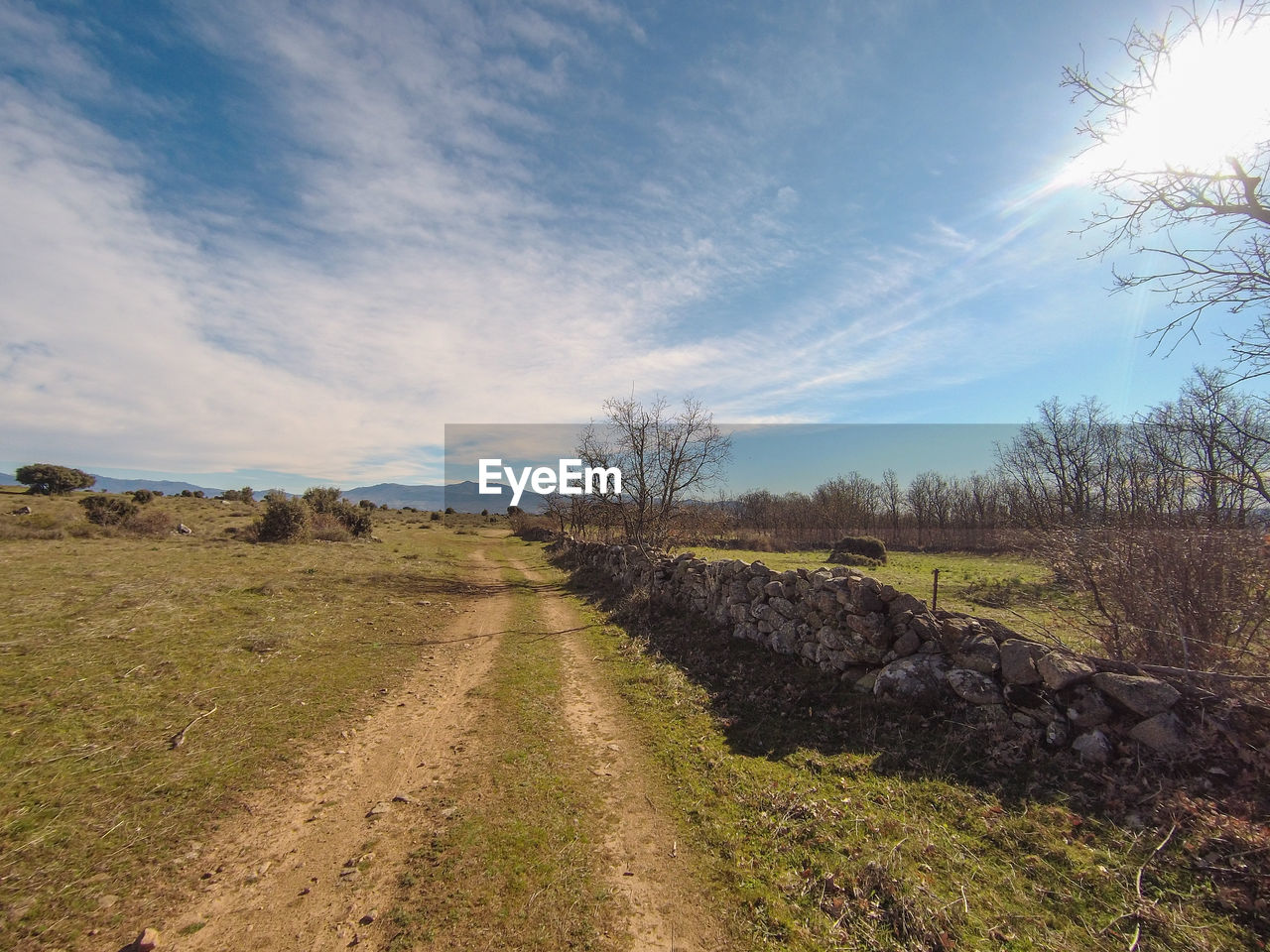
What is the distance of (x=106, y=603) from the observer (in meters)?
10.7

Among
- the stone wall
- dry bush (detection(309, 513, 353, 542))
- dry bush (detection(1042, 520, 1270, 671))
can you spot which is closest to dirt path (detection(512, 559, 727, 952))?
the stone wall

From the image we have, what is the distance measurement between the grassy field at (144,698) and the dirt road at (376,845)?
19.3 inches

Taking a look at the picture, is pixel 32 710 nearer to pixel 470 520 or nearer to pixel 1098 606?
pixel 1098 606

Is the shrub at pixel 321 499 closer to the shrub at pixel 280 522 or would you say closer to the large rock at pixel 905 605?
the shrub at pixel 280 522

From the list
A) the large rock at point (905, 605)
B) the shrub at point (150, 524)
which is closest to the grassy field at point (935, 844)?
the large rock at point (905, 605)

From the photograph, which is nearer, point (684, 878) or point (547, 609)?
point (684, 878)

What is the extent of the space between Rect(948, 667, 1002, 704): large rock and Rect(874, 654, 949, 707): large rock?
0.66 feet

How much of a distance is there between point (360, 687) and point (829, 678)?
8692 mm

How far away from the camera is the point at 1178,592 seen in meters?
6.36

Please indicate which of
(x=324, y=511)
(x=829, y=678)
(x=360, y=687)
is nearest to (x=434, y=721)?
(x=360, y=687)

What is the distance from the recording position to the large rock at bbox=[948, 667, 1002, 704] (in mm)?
6375

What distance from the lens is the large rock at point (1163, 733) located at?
4.95m

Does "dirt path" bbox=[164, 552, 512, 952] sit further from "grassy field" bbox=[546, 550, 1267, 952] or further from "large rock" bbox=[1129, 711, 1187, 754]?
"large rock" bbox=[1129, 711, 1187, 754]

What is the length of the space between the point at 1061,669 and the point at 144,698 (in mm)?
12755
